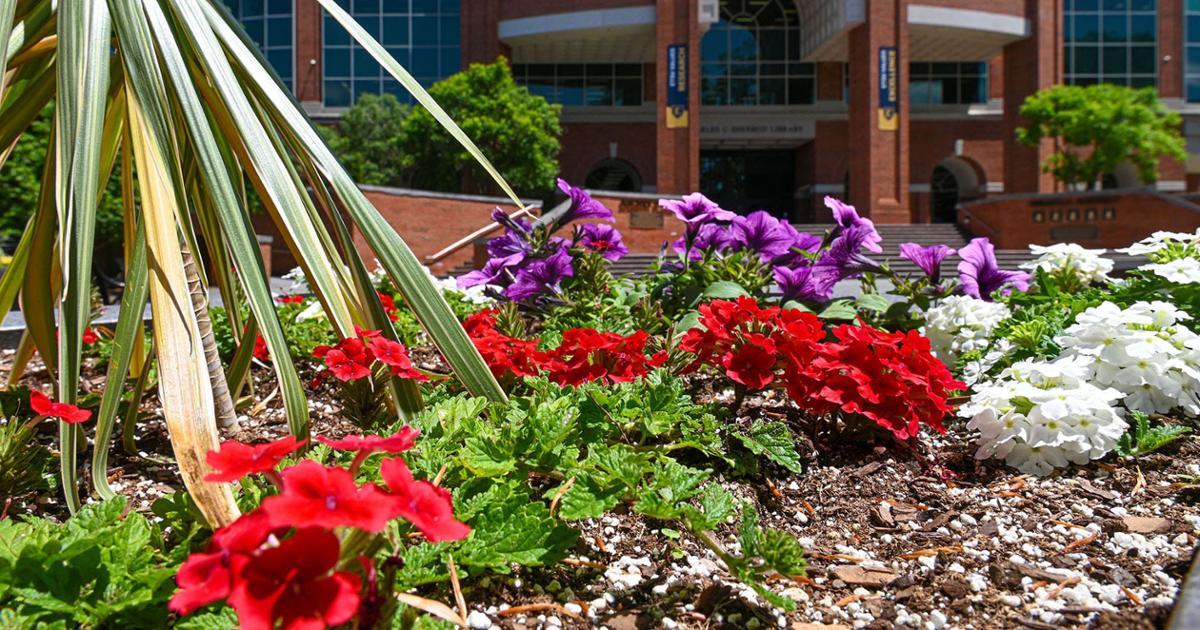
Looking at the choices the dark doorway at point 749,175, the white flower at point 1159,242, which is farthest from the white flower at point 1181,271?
the dark doorway at point 749,175

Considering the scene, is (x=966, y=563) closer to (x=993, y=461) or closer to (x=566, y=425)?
(x=993, y=461)

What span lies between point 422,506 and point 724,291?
7.17ft

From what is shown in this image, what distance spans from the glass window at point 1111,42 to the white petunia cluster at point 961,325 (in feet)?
93.8

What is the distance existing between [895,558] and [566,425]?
70 centimetres

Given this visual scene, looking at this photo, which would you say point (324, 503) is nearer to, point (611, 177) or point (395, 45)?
point (395, 45)

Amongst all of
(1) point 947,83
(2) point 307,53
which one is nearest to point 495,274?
(2) point 307,53

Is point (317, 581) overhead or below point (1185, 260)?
below

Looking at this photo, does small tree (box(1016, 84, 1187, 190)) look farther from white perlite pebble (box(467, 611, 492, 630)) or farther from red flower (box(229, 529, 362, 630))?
red flower (box(229, 529, 362, 630))

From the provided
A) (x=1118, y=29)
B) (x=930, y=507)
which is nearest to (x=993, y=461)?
(x=930, y=507)

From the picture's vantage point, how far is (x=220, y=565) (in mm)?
917

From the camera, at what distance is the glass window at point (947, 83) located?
28797 mm

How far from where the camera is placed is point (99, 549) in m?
1.31

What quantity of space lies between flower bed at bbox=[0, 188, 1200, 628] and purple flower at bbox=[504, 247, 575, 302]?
249mm

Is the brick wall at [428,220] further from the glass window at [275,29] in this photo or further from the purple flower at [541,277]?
the purple flower at [541,277]
